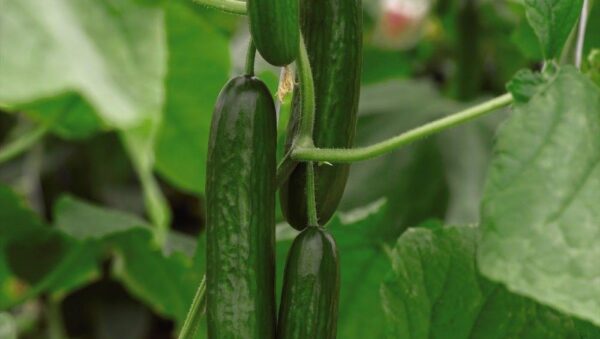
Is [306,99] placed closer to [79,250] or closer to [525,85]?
[525,85]

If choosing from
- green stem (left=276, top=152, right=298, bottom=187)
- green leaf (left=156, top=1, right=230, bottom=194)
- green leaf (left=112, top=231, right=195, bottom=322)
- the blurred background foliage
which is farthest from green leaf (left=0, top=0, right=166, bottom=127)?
green leaf (left=156, top=1, right=230, bottom=194)

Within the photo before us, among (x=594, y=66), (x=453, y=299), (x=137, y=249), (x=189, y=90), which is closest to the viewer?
(x=453, y=299)

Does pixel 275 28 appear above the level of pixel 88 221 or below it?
above

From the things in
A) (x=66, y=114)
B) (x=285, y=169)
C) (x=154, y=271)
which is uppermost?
(x=285, y=169)

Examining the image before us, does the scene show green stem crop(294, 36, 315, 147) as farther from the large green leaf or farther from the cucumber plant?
the large green leaf

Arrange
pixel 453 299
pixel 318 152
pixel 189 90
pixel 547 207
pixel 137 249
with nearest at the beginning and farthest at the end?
pixel 547 207 → pixel 318 152 → pixel 453 299 → pixel 137 249 → pixel 189 90

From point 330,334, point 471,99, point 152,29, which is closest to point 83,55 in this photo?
point 152,29

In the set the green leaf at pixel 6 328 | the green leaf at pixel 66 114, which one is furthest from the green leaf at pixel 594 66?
the green leaf at pixel 66 114

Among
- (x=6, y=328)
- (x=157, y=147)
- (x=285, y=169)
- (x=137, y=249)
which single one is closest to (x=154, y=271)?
(x=137, y=249)
